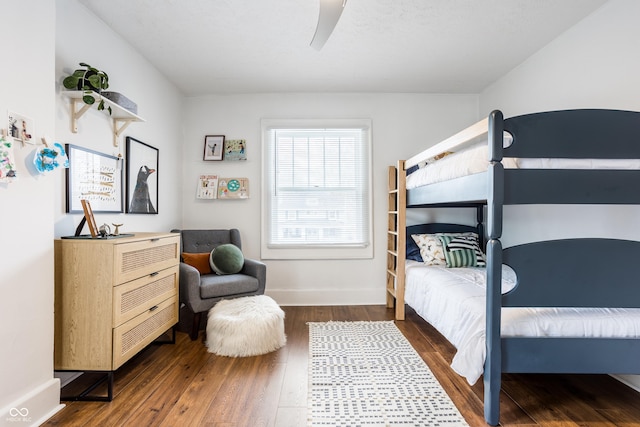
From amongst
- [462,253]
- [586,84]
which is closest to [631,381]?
[462,253]

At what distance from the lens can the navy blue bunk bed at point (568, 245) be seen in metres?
1.54

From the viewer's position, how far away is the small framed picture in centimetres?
377

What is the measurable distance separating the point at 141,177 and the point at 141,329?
137 cm

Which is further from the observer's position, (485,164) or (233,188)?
(233,188)

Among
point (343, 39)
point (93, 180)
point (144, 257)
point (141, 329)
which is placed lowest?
point (141, 329)

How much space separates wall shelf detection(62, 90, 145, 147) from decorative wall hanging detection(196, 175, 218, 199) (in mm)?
1222

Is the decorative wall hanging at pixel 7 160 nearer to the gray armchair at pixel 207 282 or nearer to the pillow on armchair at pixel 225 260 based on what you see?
the gray armchair at pixel 207 282

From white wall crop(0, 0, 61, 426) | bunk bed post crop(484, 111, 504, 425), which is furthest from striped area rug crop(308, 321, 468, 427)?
white wall crop(0, 0, 61, 426)

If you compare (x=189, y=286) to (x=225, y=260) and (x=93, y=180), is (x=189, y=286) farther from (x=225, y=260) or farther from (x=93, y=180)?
(x=93, y=180)

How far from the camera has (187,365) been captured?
7.59 feet

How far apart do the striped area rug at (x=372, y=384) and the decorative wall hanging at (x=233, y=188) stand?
1.72 metres

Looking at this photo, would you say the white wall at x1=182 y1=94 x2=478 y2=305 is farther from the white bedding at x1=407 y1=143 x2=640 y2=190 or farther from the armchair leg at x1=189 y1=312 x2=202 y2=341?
the white bedding at x1=407 y1=143 x2=640 y2=190

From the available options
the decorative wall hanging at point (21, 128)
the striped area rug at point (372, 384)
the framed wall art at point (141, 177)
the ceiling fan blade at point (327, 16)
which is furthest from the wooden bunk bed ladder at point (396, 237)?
the decorative wall hanging at point (21, 128)

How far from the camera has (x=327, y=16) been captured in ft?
5.15
